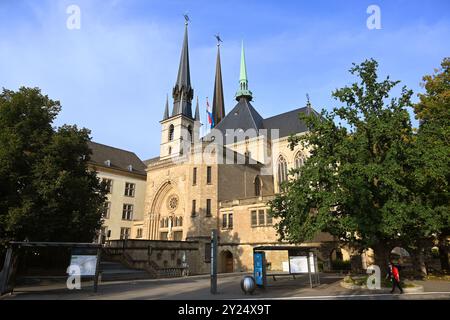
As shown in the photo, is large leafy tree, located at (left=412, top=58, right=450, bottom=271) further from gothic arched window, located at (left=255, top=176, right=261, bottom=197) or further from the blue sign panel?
gothic arched window, located at (left=255, top=176, right=261, bottom=197)

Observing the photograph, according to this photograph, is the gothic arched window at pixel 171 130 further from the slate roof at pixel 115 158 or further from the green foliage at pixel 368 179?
the green foliage at pixel 368 179

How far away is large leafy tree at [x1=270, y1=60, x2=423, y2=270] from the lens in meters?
14.8

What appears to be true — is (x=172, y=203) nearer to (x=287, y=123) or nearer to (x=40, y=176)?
(x=287, y=123)

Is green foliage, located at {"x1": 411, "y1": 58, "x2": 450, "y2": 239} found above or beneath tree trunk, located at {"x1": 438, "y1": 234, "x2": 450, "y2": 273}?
above

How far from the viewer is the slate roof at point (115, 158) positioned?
46.6 metres

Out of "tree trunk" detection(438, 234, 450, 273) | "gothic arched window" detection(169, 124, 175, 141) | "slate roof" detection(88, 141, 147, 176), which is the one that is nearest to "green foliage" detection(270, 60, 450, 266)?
"tree trunk" detection(438, 234, 450, 273)

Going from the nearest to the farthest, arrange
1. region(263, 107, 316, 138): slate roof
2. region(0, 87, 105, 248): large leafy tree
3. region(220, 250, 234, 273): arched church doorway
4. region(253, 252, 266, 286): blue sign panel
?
region(253, 252, 266, 286): blue sign panel
region(0, 87, 105, 248): large leafy tree
region(220, 250, 234, 273): arched church doorway
region(263, 107, 316, 138): slate roof

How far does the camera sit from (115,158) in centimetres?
A: 4938

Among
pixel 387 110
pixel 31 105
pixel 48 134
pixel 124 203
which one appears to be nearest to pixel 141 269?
pixel 48 134

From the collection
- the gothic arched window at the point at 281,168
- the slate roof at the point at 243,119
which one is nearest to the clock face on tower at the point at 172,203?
the gothic arched window at the point at 281,168

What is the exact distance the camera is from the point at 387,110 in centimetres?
1703

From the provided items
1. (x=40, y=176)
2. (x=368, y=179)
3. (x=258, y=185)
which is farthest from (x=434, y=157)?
(x=258, y=185)

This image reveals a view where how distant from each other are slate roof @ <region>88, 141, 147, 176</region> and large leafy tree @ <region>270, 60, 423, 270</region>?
113 feet
